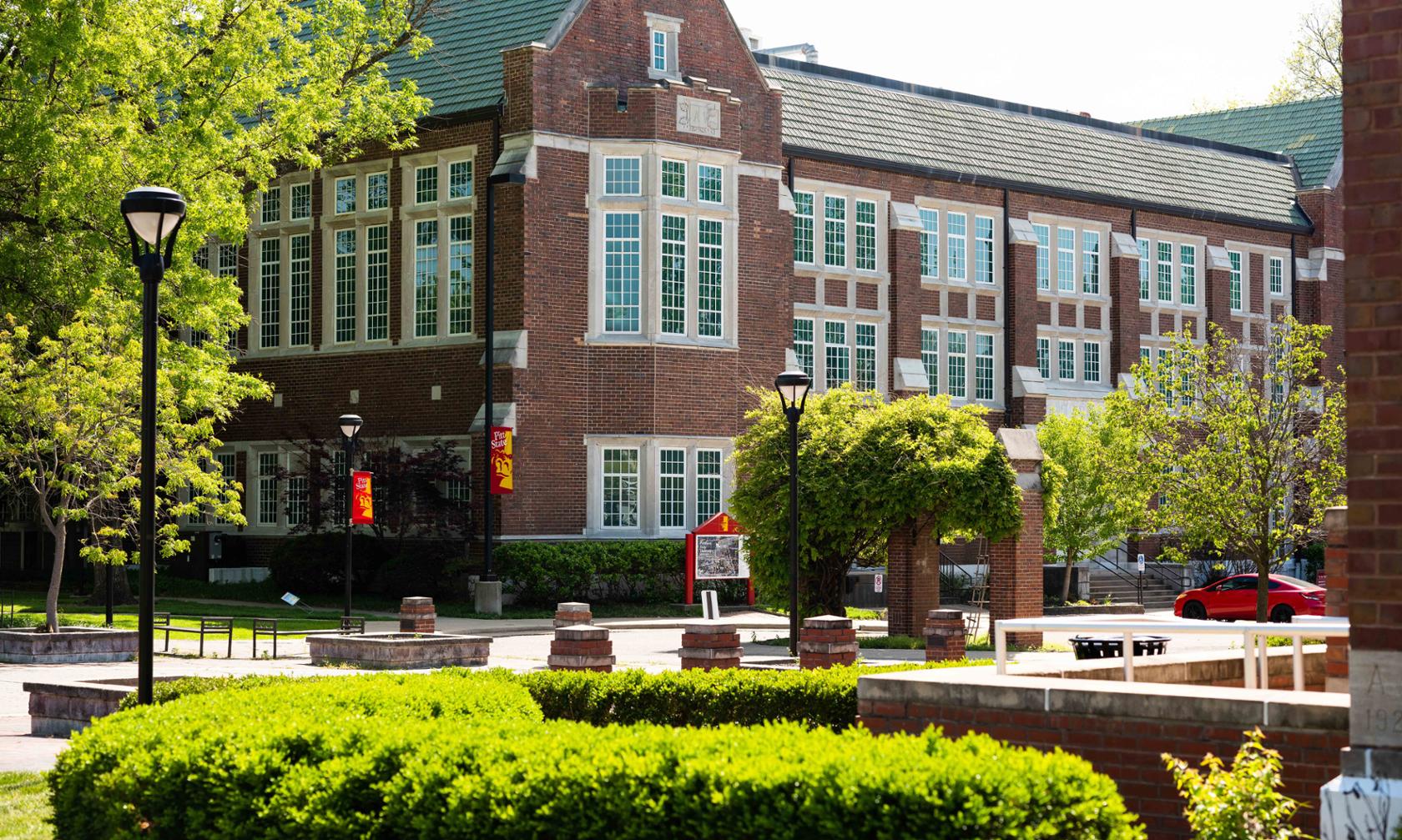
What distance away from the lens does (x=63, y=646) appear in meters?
24.4

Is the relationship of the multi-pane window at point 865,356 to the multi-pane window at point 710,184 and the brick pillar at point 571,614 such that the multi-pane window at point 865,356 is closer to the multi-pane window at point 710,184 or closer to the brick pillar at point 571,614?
the multi-pane window at point 710,184

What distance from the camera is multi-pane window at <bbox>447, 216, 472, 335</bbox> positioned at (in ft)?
129

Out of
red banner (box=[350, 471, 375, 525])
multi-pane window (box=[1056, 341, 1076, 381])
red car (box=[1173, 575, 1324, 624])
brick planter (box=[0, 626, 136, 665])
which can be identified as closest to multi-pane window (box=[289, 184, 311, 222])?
red banner (box=[350, 471, 375, 525])

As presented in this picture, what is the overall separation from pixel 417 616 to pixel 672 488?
44.7 ft

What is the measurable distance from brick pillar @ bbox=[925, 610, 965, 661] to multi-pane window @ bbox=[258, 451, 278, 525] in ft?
82.4

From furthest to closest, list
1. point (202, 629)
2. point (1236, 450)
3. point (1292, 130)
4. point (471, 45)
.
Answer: point (1292, 130)
point (471, 45)
point (1236, 450)
point (202, 629)

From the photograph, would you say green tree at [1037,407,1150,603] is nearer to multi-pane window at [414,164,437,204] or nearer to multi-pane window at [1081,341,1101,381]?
multi-pane window at [1081,341,1101,381]

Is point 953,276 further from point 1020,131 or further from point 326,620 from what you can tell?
point 326,620

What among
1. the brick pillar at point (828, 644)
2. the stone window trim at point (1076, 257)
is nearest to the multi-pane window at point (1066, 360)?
the stone window trim at point (1076, 257)

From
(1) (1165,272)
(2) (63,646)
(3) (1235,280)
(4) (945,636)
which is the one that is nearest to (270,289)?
(2) (63,646)

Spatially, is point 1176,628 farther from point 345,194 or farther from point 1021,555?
point 345,194

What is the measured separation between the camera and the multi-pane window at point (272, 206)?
43750mm

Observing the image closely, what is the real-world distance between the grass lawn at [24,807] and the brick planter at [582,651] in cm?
597

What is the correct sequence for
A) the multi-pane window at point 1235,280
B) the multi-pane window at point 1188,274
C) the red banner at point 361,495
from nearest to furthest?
the red banner at point 361,495 → the multi-pane window at point 1188,274 → the multi-pane window at point 1235,280
